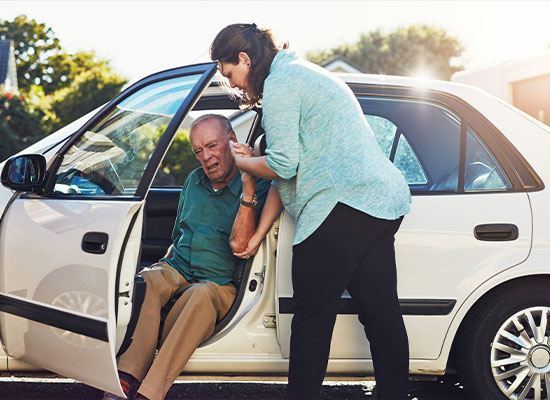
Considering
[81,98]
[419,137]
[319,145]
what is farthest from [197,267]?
[81,98]

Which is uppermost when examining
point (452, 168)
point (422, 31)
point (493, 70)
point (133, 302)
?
point (422, 31)

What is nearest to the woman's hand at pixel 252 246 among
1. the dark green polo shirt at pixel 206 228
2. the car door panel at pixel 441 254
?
the car door panel at pixel 441 254

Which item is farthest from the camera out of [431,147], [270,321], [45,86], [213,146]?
[45,86]

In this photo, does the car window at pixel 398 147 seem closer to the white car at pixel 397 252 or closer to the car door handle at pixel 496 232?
the white car at pixel 397 252

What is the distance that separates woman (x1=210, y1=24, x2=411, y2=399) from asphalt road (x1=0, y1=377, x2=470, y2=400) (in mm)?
1200

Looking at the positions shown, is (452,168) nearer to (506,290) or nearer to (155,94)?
(506,290)

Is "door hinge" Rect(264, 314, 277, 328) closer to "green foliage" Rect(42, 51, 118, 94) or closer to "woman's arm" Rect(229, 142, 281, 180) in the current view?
"woman's arm" Rect(229, 142, 281, 180)

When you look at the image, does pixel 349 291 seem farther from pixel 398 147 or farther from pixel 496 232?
pixel 398 147

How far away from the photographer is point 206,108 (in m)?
4.47

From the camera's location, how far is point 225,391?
448 centimetres

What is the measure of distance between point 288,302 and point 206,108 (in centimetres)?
145

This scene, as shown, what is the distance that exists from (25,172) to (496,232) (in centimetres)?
205

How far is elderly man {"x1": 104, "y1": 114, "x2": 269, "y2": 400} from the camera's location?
3.39 meters

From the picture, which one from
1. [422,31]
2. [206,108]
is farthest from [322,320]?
[422,31]
